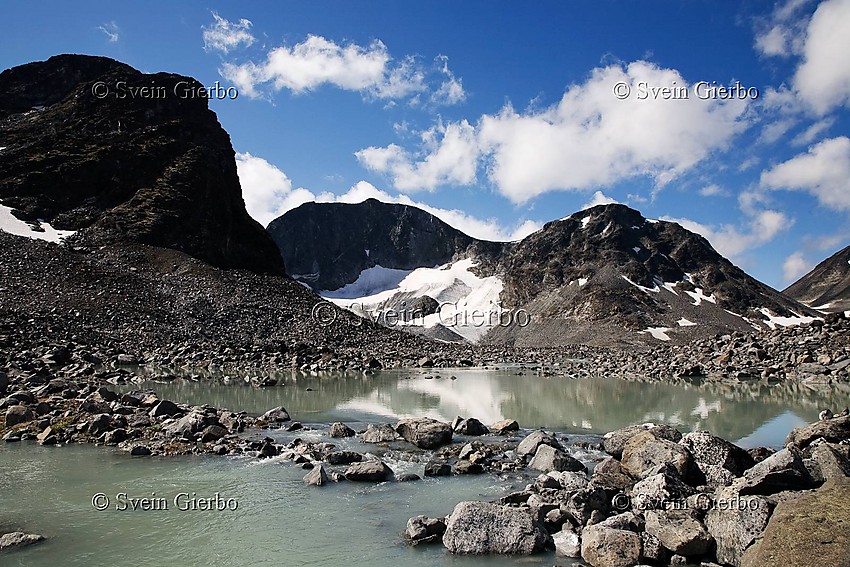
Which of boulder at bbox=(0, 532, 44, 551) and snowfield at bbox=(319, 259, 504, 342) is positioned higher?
A: snowfield at bbox=(319, 259, 504, 342)

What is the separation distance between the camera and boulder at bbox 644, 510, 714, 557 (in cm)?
856

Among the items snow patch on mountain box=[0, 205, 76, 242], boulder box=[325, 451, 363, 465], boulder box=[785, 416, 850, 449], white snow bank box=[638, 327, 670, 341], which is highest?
snow patch on mountain box=[0, 205, 76, 242]

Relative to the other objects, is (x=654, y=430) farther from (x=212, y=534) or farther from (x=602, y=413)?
(x=212, y=534)

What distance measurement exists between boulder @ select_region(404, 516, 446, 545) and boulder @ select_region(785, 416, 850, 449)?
9.62m

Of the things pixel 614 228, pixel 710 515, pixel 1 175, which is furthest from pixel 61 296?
pixel 614 228

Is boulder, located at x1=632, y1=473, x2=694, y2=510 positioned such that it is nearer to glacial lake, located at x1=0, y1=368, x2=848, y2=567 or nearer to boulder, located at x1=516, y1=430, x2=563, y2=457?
→ glacial lake, located at x1=0, y1=368, x2=848, y2=567

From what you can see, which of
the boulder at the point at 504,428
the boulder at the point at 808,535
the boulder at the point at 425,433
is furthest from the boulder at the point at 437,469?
the boulder at the point at 808,535

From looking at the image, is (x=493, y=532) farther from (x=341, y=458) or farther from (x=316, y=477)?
(x=341, y=458)

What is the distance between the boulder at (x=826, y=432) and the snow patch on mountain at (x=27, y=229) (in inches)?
2702

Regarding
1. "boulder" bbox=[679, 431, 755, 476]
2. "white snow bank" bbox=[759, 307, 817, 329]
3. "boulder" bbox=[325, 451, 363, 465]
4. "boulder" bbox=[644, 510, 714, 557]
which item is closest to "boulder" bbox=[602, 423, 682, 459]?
"boulder" bbox=[679, 431, 755, 476]

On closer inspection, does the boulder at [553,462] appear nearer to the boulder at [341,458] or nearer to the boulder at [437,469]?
the boulder at [437,469]

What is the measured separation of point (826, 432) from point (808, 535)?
27.9ft

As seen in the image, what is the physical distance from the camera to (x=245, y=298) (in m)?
61.6

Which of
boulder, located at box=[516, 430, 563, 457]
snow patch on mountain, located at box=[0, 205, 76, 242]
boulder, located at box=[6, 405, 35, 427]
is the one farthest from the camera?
snow patch on mountain, located at box=[0, 205, 76, 242]
